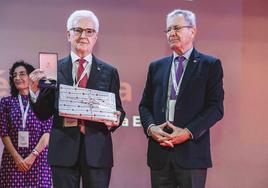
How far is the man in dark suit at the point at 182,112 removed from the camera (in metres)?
2.98

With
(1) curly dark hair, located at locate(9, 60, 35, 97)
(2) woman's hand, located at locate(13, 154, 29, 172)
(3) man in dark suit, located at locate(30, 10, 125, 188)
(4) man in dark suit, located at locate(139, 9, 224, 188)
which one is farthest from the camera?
(1) curly dark hair, located at locate(9, 60, 35, 97)

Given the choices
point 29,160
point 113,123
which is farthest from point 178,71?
point 29,160

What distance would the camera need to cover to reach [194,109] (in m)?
3.06

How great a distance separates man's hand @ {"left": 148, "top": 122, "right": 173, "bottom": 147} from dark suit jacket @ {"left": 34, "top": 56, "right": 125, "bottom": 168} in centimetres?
23

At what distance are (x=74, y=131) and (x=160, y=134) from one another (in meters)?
0.55

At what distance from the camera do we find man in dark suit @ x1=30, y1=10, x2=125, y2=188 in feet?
9.43

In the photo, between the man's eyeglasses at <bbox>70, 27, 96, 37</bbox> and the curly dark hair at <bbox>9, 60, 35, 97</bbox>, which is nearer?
the man's eyeglasses at <bbox>70, 27, 96, 37</bbox>

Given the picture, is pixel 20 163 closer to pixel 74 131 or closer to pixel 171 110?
pixel 74 131

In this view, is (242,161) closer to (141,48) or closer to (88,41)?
(141,48)

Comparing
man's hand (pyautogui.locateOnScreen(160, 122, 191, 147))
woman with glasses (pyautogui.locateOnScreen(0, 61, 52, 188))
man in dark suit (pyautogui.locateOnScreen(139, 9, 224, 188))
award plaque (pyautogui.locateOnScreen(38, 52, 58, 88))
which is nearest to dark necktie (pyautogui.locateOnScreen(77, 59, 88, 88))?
award plaque (pyautogui.locateOnScreen(38, 52, 58, 88))

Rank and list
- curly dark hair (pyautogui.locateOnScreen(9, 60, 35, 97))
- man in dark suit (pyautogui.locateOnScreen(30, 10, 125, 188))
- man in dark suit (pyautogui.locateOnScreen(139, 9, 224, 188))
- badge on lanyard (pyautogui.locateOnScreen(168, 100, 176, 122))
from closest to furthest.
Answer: man in dark suit (pyautogui.locateOnScreen(30, 10, 125, 188)) < man in dark suit (pyautogui.locateOnScreen(139, 9, 224, 188)) < badge on lanyard (pyautogui.locateOnScreen(168, 100, 176, 122)) < curly dark hair (pyautogui.locateOnScreen(9, 60, 35, 97))

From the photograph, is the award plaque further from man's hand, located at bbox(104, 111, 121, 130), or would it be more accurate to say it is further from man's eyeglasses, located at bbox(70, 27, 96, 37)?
man's hand, located at bbox(104, 111, 121, 130)

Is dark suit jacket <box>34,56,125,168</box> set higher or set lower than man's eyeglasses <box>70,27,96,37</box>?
lower

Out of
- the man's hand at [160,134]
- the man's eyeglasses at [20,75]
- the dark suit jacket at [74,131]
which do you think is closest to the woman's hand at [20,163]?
the man's eyeglasses at [20,75]
